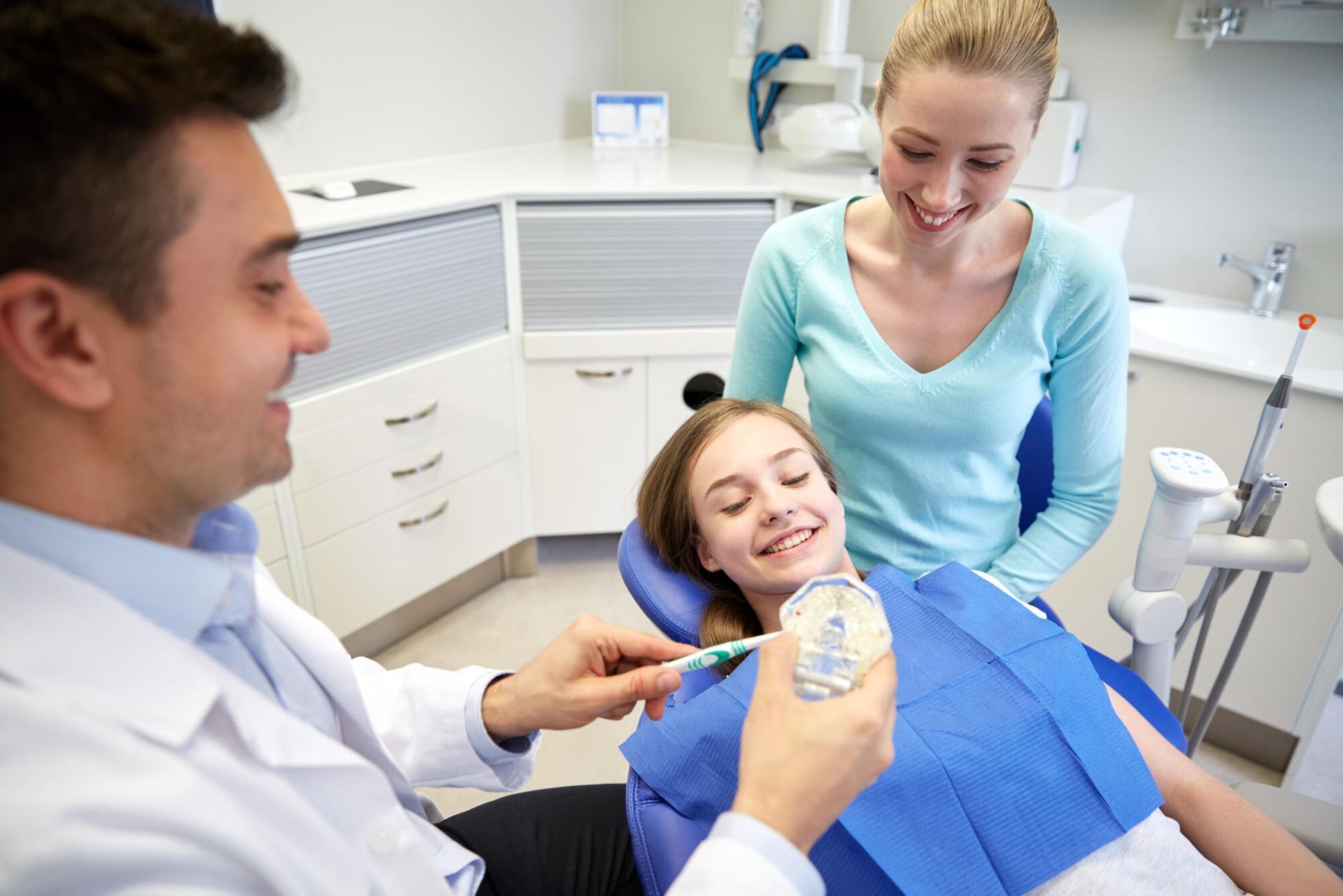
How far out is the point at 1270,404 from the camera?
126cm

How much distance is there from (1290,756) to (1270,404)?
1206mm

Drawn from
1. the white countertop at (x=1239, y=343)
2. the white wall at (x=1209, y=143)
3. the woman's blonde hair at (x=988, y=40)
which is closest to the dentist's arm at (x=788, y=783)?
the woman's blonde hair at (x=988, y=40)

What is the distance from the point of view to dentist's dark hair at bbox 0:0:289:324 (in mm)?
576

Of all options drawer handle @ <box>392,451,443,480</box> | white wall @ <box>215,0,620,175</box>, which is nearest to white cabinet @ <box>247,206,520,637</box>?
drawer handle @ <box>392,451,443,480</box>

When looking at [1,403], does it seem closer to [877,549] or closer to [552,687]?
[552,687]

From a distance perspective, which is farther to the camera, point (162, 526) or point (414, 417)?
point (414, 417)

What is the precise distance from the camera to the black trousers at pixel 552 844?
3.53ft

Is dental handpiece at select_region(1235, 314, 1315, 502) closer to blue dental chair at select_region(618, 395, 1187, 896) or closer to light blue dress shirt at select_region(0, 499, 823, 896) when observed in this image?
blue dental chair at select_region(618, 395, 1187, 896)

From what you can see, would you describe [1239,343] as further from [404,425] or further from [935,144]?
[404,425]

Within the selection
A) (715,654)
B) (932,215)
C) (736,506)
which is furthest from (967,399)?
(715,654)

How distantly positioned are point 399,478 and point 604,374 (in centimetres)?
62

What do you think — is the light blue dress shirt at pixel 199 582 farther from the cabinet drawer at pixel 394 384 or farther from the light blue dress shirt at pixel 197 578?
the cabinet drawer at pixel 394 384

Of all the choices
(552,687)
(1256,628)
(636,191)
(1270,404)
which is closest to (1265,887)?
(1270,404)

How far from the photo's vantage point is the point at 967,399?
51.4 inches
